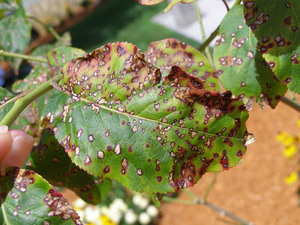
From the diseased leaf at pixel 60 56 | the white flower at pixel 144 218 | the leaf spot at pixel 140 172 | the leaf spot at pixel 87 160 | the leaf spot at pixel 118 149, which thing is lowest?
the white flower at pixel 144 218

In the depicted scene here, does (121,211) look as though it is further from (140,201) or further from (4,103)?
(4,103)

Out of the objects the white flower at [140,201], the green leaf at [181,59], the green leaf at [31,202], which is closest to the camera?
the green leaf at [31,202]

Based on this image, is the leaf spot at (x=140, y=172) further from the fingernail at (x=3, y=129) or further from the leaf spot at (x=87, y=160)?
the fingernail at (x=3, y=129)

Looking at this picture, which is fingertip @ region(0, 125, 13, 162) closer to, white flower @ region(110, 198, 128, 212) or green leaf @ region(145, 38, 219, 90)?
green leaf @ region(145, 38, 219, 90)

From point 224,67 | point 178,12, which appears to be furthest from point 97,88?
point 178,12

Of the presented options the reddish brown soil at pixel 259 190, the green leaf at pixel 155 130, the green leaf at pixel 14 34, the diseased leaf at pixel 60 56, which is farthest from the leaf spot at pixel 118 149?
the reddish brown soil at pixel 259 190

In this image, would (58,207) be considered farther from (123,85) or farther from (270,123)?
(270,123)
